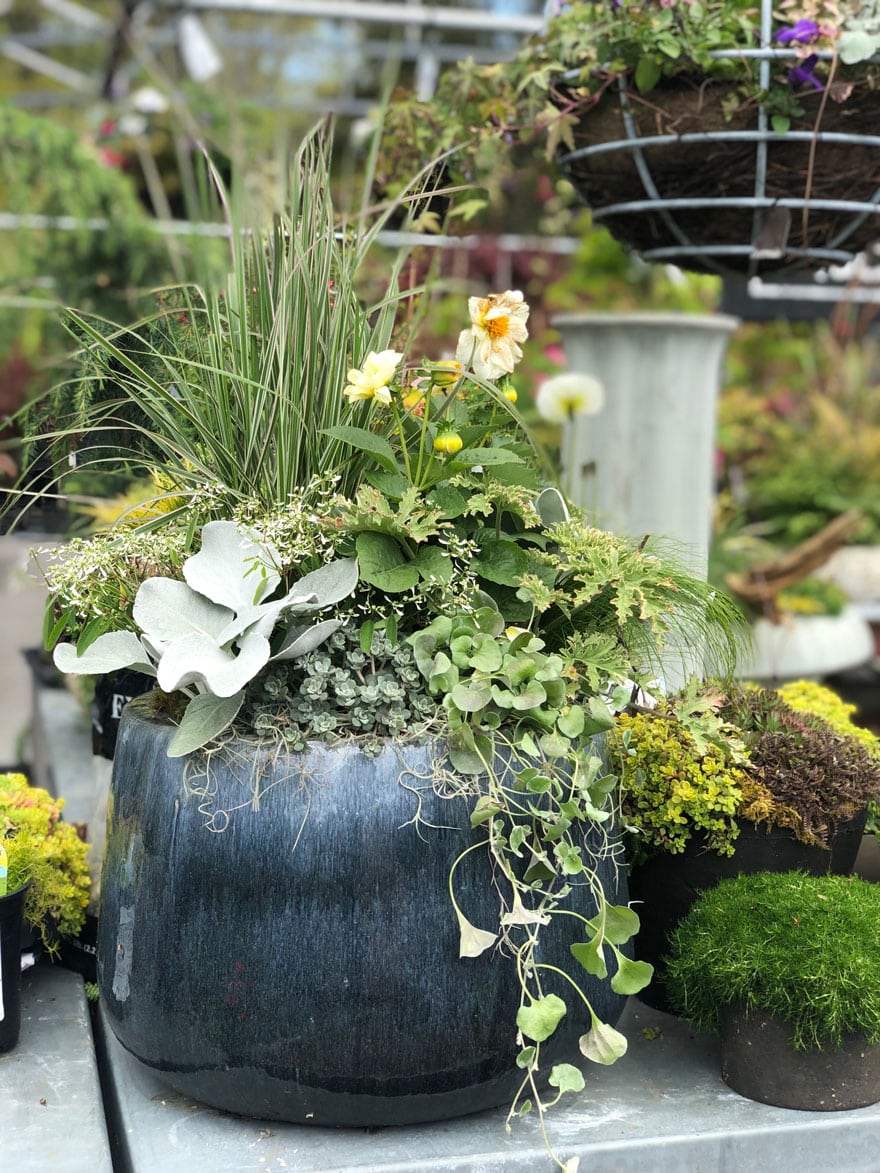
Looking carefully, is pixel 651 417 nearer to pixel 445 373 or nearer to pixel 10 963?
pixel 445 373

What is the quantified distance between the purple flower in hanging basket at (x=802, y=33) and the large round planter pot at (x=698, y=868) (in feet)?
4.01

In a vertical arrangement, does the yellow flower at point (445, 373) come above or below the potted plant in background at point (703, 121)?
below

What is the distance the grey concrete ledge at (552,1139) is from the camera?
1411 mm

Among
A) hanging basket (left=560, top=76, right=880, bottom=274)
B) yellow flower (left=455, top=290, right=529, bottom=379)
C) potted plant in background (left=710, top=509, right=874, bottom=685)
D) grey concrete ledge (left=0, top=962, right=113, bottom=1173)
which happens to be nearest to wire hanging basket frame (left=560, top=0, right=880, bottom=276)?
hanging basket (left=560, top=76, right=880, bottom=274)

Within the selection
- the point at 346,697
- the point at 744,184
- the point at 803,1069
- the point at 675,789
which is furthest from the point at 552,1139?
the point at 744,184

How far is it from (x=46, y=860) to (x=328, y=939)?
0.64m

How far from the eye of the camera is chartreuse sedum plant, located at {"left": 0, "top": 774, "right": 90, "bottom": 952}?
5.74 ft

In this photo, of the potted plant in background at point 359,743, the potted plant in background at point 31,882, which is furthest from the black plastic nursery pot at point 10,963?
the potted plant in background at point 359,743

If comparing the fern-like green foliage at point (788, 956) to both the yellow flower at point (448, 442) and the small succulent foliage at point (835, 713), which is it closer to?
the small succulent foliage at point (835, 713)

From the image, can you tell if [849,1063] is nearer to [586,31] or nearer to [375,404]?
[375,404]

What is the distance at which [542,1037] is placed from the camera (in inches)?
52.4

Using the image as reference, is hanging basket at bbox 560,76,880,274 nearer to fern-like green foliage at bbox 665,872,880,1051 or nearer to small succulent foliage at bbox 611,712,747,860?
small succulent foliage at bbox 611,712,747,860

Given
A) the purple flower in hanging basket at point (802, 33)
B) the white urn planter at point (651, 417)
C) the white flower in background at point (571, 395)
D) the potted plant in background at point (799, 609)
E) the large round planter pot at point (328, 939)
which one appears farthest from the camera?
the potted plant in background at point (799, 609)

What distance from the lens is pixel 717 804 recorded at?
5.38 feet
